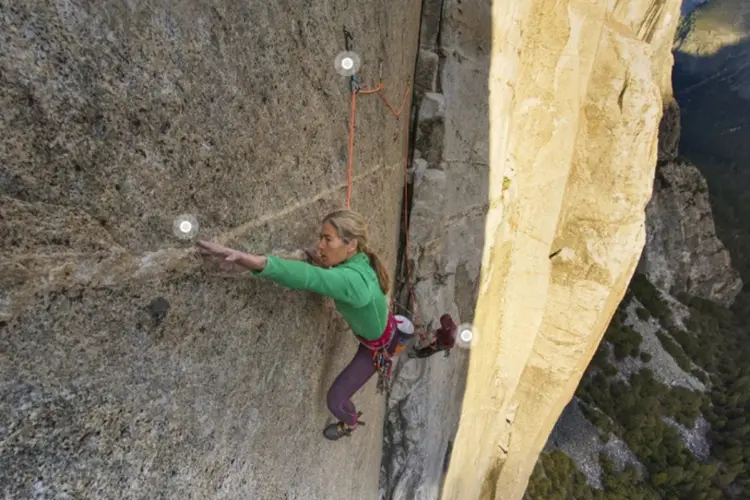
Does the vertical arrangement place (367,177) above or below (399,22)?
below

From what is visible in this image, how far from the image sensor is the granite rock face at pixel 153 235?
1.08m

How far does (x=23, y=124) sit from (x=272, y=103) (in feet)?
3.28

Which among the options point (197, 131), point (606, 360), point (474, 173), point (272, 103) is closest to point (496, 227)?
point (474, 173)

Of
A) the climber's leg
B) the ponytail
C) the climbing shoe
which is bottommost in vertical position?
the climbing shoe

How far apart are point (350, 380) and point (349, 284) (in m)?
0.95

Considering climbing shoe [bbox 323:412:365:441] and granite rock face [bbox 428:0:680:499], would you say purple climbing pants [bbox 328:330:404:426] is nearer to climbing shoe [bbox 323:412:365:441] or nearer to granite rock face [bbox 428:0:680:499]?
climbing shoe [bbox 323:412:365:441]

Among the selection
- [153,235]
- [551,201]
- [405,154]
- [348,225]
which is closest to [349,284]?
[348,225]

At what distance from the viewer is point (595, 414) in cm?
2262

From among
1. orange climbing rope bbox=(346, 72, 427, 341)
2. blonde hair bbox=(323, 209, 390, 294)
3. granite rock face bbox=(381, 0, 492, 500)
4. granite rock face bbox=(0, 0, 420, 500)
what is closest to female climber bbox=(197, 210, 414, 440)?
blonde hair bbox=(323, 209, 390, 294)

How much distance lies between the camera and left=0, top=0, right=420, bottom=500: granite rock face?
1.08 m

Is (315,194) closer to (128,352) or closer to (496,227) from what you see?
(128,352)

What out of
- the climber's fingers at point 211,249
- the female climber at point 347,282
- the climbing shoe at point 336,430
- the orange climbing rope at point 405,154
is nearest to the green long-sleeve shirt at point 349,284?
the female climber at point 347,282

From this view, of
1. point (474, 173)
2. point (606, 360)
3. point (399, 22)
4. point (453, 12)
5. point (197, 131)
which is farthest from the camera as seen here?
point (606, 360)

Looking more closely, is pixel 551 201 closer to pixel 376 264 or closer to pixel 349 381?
pixel 349 381
